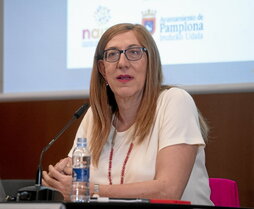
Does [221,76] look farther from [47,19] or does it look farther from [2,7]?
[2,7]

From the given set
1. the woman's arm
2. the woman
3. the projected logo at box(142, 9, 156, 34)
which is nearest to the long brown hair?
the woman

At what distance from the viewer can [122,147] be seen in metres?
2.37

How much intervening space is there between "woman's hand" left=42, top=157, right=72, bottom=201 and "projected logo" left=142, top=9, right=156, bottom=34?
63.6 inches

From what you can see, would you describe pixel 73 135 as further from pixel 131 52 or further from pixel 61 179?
pixel 61 179

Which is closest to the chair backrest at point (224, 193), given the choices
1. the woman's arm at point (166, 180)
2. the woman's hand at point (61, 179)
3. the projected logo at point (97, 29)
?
the woman's arm at point (166, 180)

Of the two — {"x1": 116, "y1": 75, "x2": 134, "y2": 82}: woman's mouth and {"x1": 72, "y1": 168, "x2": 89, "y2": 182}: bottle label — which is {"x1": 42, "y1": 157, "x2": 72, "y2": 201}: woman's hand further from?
{"x1": 116, "y1": 75, "x2": 134, "y2": 82}: woman's mouth

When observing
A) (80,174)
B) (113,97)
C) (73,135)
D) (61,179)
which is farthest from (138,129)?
(73,135)

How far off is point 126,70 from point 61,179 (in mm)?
570

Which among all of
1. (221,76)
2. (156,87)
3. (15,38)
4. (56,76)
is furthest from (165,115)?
(15,38)

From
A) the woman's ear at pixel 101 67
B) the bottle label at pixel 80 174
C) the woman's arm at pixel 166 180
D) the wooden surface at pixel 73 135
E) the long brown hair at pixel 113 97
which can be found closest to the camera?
the bottle label at pixel 80 174

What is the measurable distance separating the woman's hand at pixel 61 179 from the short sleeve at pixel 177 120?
0.39 meters

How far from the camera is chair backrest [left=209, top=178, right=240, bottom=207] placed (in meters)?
2.25

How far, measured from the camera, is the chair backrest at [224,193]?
2252mm

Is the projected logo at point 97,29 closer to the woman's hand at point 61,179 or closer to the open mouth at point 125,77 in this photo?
the open mouth at point 125,77
